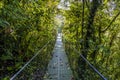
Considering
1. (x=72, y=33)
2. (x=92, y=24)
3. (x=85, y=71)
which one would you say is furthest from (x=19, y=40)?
(x=72, y=33)

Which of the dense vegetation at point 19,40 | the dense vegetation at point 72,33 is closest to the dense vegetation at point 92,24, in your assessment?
the dense vegetation at point 72,33

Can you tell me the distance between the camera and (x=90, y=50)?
666cm

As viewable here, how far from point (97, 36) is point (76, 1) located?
1.63 meters

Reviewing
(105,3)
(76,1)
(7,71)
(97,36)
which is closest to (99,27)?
(97,36)

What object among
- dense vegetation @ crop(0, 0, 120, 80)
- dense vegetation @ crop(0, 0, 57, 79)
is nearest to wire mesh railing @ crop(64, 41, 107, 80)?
dense vegetation @ crop(0, 0, 120, 80)

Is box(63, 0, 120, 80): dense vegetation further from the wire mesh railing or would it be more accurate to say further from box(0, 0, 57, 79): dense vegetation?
box(0, 0, 57, 79): dense vegetation

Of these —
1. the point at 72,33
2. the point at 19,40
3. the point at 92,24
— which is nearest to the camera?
the point at 19,40

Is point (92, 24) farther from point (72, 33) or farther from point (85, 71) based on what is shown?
point (72, 33)

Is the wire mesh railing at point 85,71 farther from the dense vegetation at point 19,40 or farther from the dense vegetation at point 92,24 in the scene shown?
the dense vegetation at point 19,40

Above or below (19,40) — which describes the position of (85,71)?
below

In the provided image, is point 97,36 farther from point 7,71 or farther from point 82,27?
point 7,71

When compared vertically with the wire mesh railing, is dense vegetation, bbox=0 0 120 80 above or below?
above

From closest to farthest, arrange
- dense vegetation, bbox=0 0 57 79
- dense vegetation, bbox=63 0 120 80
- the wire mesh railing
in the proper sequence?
the wire mesh railing
dense vegetation, bbox=0 0 57 79
dense vegetation, bbox=63 0 120 80

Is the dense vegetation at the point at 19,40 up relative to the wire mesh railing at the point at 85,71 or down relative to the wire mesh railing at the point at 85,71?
up
